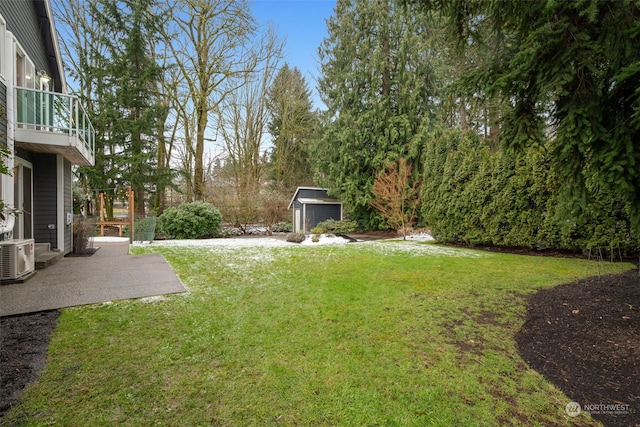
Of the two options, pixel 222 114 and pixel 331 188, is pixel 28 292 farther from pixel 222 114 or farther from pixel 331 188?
pixel 222 114

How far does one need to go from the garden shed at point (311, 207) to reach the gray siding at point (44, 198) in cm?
1121

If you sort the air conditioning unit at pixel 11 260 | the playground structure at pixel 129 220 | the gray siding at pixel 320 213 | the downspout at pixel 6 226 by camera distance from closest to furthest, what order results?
the air conditioning unit at pixel 11 260 → the downspout at pixel 6 226 → the playground structure at pixel 129 220 → the gray siding at pixel 320 213

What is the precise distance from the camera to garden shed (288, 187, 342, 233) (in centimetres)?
1809

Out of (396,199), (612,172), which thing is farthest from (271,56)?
(612,172)

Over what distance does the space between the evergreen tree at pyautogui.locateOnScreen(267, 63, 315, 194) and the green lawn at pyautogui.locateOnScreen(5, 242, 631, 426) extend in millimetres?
18439

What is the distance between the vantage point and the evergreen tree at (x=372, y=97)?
17047mm

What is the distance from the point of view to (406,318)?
3.86 meters

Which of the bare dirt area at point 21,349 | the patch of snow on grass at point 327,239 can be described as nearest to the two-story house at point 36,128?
the bare dirt area at point 21,349

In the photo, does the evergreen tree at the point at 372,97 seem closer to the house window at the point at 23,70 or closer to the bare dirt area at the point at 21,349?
the house window at the point at 23,70

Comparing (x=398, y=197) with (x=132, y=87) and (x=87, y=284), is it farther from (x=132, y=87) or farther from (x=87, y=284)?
(x=132, y=87)

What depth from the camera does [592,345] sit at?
3.03 metres

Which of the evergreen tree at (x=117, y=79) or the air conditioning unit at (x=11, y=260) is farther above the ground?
the evergreen tree at (x=117, y=79)

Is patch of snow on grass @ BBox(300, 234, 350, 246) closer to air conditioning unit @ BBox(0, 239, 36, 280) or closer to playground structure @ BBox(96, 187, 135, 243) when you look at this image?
playground structure @ BBox(96, 187, 135, 243)

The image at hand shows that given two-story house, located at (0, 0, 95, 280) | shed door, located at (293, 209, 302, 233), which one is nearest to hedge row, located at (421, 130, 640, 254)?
shed door, located at (293, 209, 302, 233)
